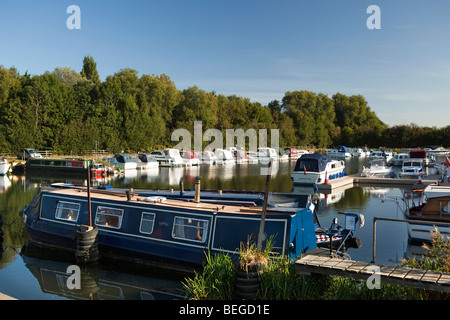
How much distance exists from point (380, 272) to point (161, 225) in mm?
8599

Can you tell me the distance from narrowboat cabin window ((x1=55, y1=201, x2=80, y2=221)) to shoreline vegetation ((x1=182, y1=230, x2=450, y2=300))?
961 centimetres

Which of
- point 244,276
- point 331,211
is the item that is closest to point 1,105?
point 331,211

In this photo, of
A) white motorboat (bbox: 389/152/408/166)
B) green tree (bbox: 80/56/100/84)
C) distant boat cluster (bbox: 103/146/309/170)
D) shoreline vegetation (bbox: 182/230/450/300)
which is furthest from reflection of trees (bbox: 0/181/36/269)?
green tree (bbox: 80/56/100/84)

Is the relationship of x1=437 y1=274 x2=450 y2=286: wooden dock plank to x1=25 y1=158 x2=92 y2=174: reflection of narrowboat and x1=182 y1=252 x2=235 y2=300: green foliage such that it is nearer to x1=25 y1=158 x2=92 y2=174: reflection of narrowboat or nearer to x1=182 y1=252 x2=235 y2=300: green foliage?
x1=182 y1=252 x2=235 y2=300: green foliage

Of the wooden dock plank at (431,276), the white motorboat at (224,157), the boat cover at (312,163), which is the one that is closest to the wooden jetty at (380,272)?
the wooden dock plank at (431,276)

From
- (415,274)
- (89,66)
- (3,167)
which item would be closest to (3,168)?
(3,167)

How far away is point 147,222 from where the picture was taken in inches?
569

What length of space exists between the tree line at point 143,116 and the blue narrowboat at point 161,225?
48071 mm

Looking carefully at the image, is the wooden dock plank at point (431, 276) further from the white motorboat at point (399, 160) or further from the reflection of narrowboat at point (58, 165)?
the white motorboat at point (399, 160)

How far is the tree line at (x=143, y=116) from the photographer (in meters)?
62.3

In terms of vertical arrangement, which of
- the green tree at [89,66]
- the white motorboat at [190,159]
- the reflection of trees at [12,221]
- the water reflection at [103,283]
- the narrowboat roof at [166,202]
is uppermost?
the green tree at [89,66]

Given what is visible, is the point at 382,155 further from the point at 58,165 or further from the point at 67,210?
the point at 67,210

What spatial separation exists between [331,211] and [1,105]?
2203 inches
